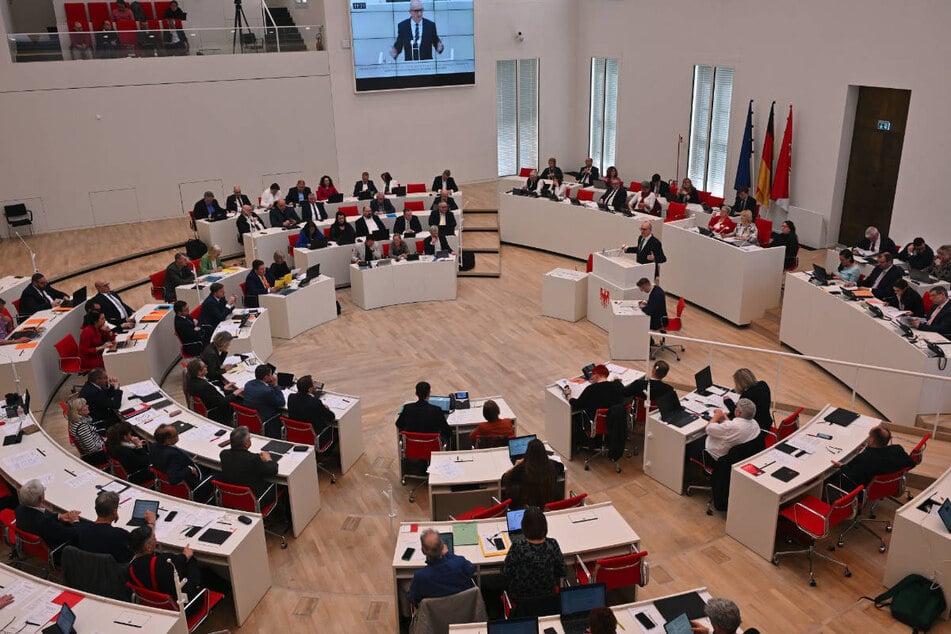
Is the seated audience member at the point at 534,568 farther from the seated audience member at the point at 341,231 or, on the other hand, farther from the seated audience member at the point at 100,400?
the seated audience member at the point at 341,231

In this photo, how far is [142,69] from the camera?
691 inches

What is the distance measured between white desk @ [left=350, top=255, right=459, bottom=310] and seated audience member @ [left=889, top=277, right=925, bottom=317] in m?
7.33

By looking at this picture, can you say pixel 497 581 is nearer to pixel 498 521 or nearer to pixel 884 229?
pixel 498 521

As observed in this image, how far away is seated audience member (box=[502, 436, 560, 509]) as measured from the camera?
698 cm

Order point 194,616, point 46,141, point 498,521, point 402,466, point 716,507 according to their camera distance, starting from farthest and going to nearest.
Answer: point 46,141 < point 402,466 < point 716,507 < point 498,521 < point 194,616

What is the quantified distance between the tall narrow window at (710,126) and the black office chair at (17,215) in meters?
14.8

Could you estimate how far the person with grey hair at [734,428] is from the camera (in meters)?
7.79

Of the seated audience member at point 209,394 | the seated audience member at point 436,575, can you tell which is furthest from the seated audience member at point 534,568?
the seated audience member at point 209,394

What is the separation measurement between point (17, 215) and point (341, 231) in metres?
7.74

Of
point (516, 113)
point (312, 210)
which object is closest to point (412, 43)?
point (516, 113)

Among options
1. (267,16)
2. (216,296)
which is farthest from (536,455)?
(267,16)

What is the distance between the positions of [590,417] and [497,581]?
2.80 m

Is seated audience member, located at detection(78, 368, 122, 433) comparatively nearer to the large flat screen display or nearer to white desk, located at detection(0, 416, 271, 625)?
white desk, located at detection(0, 416, 271, 625)

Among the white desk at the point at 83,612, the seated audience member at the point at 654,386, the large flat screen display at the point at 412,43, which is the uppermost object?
the large flat screen display at the point at 412,43
